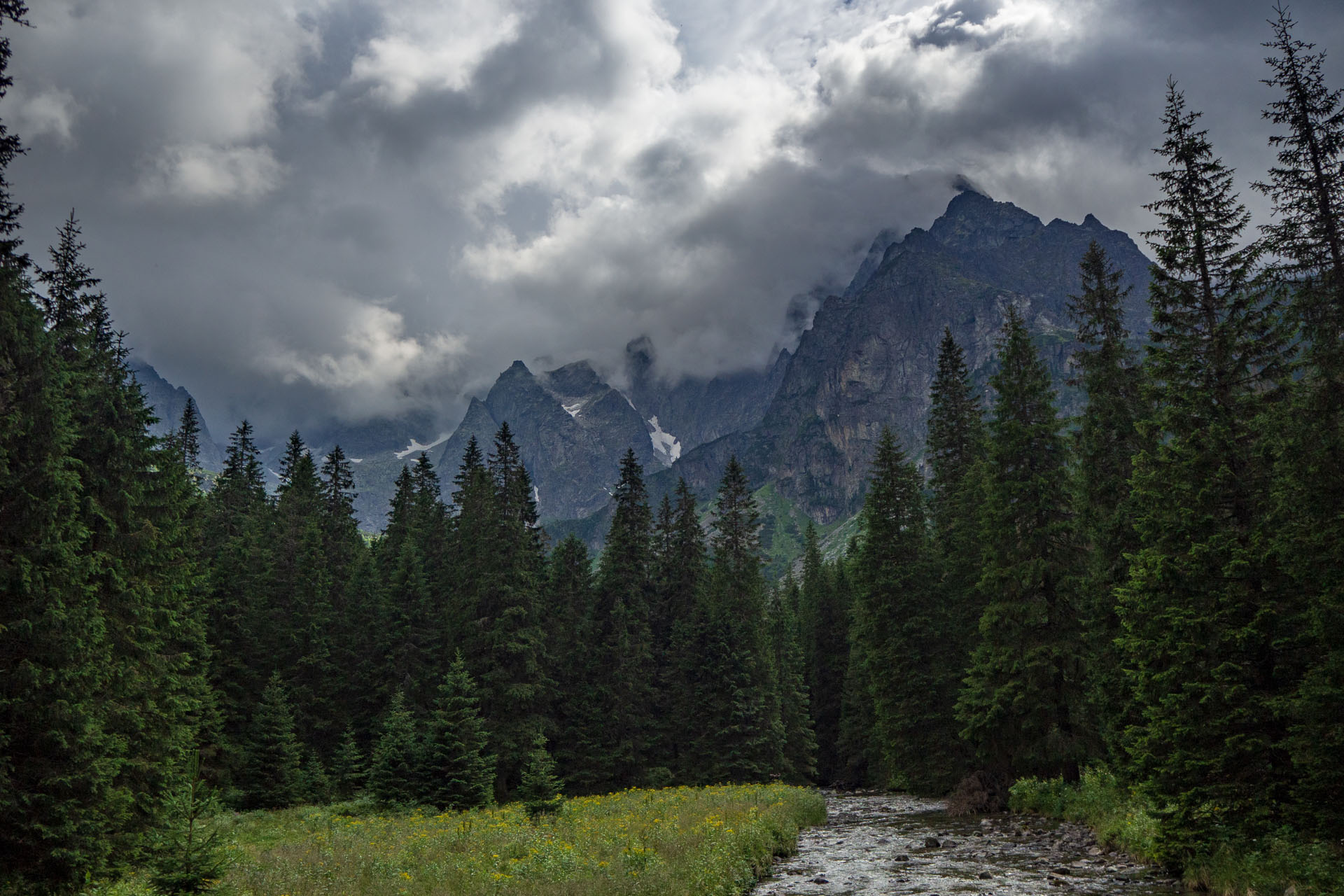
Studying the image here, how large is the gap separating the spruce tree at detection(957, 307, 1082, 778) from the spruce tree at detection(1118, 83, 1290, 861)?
916 centimetres

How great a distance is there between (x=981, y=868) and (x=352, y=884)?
1490cm

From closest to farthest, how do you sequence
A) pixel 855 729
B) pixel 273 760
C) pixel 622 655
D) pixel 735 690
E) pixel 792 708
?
pixel 273 760 → pixel 735 690 → pixel 622 655 → pixel 792 708 → pixel 855 729

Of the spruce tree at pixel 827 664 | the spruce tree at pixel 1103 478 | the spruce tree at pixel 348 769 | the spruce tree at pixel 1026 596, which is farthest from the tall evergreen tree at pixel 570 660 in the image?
the spruce tree at pixel 1103 478

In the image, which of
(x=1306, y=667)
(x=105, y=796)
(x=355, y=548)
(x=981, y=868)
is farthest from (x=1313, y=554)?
(x=355, y=548)

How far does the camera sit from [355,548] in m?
57.7

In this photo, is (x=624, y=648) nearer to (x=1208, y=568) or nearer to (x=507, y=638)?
(x=507, y=638)

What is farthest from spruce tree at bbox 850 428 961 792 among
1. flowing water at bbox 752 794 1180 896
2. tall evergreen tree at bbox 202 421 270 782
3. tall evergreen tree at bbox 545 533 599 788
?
tall evergreen tree at bbox 202 421 270 782

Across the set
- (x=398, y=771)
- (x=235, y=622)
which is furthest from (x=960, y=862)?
(x=235, y=622)

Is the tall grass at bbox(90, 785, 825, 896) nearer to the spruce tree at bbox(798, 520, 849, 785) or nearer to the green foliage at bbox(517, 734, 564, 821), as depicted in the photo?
the green foliage at bbox(517, 734, 564, 821)

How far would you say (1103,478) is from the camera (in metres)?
24.6

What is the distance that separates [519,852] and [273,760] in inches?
1114

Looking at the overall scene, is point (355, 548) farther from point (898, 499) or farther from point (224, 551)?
point (898, 499)

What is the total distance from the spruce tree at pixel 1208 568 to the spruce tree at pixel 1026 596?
Answer: 916 cm

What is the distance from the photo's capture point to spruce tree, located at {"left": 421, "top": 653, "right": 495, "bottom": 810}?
3162 cm
